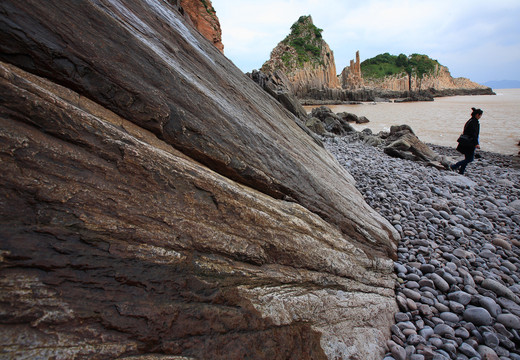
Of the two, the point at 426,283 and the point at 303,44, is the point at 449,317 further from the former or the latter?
the point at 303,44

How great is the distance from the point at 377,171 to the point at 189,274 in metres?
7.23

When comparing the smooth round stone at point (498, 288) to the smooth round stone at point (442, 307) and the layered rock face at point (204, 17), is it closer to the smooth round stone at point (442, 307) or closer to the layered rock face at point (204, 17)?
the smooth round stone at point (442, 307)

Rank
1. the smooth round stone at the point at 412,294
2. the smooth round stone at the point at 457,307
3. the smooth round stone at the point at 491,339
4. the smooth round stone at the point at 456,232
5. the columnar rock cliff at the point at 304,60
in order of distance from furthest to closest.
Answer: the columnar rock cliff at the point at 304,60 < the smooth round stone at the point at 456,232 < the smooth round stone at the point at 412,294 < the smooth round stone at the point at 457,307 < the smooth round stone at the point at 491,339

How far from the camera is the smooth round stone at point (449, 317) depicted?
9.70 feet

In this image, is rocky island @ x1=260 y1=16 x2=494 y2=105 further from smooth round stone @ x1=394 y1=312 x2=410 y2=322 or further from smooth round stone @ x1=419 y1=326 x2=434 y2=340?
smooth round stone @ x1=419 y1=326 x2=434 y2=340

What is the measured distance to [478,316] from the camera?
2.90 metres

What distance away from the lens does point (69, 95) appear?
176cm

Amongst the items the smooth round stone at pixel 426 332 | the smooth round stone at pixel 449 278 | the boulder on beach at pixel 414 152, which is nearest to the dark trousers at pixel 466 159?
the boulder on beach at pixel 414 152

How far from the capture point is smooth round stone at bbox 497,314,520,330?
9.14 feet

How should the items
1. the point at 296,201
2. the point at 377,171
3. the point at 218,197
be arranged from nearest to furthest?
the point at 218,197 < the point at 296,201 < the point at 377,171

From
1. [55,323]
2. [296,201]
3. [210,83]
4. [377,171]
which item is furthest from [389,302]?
[377,171]

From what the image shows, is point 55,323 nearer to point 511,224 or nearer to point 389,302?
point 389,302

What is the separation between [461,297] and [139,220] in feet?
12.9

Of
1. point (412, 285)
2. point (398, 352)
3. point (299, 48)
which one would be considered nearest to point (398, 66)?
point (299, 48)
